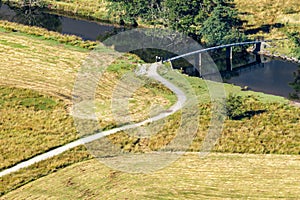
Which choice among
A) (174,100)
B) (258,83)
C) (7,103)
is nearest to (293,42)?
(258,83)

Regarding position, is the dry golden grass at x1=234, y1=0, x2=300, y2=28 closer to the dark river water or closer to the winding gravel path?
the dark river water

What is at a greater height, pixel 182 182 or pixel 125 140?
pixel 125 140

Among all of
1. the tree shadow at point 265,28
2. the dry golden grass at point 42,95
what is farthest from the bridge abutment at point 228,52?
the dry golden grass at point 42,95

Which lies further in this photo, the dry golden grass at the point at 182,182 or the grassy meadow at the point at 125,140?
the grassy meadow at the point at 125,140

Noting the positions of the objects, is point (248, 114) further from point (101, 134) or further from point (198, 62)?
point (198, 62)

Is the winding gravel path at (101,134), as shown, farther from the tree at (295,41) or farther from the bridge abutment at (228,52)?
the tree at (295,41)

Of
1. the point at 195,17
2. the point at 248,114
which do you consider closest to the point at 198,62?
the point at 195,17

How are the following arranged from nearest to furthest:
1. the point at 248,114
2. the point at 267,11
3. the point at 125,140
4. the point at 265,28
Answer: the point at 125,140, the point at 248,114, the point at 265,28, the point at 267,11
